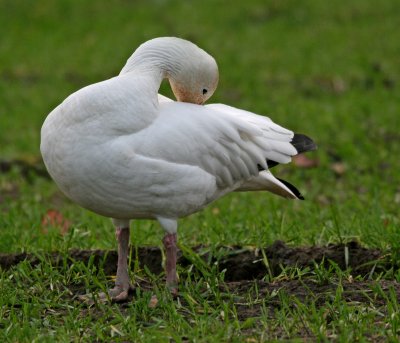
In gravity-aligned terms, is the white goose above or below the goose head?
below

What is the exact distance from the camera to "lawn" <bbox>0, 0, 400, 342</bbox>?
404 cm

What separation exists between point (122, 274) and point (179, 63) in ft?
3.46

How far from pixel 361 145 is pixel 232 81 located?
9.76 ft

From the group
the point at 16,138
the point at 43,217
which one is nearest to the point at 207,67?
the point at 43,217

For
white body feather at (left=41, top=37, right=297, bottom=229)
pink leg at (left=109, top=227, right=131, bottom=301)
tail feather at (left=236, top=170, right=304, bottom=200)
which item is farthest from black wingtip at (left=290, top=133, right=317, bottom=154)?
pink leg at (left=109, top=227, right=131, bottom=301)

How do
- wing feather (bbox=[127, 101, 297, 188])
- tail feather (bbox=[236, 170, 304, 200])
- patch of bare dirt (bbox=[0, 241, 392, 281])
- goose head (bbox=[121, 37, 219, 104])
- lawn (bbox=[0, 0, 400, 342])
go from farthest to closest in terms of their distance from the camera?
patch of bare dirt (bbox=[0, 241, 392, 281]) → tail feather (bbox=[236, 170, 304, 200]) → goose head (bbox=[121, 37, 219, 104]) → wing feather (bbox=[127, 101, 297, 188]) → lawn (bbox=[0, 0, 400, 342])

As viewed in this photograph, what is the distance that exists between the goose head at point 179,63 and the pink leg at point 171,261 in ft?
2.30

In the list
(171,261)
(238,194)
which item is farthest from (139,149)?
(238,194)

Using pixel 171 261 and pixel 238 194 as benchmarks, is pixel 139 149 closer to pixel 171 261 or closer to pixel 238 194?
pixel 171 261

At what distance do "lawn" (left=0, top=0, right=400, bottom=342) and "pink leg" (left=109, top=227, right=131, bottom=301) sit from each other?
0.08m

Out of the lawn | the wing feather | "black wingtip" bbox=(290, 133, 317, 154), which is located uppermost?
the wing feather

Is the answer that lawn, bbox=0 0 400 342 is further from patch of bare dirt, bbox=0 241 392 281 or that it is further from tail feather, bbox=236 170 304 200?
tail feather, bbox=236 170 304 200

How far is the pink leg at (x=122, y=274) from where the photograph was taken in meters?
4.45

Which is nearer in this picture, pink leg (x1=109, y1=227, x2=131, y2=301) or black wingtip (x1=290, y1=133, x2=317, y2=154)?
pink leg (x1=109, y1=227, x2=131, y2=301)
